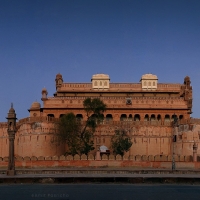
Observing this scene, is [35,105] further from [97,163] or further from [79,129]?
[97,163]

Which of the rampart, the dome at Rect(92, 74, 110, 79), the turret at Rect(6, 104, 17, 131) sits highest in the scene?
the dome at Rect(92, 74, 110, 79)

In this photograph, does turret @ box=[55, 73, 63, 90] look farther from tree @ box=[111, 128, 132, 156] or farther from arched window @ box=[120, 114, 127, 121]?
tree @ box=[111, 128, 132, 156]

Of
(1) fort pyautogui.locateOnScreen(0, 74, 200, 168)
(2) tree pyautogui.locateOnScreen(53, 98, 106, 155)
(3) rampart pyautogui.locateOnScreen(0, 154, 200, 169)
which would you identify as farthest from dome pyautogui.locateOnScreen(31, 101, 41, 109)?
(3) rampart pyautogui.locateOnScreen(0, 154, 200, 169)

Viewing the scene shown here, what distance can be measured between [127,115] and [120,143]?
9314mm

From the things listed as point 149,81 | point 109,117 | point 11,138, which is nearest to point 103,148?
point 109,117

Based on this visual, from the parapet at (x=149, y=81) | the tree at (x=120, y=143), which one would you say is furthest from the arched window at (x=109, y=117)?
the parapet at (x=149, y=81)

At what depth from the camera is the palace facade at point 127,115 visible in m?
54.4

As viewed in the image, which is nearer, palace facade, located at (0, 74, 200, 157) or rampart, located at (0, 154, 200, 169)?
rampart, located at (0, 154, 200, 169)

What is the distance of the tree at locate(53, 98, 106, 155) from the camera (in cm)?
5030

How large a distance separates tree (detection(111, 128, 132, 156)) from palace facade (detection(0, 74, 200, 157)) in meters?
1.64

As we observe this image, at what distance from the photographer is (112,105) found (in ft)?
204

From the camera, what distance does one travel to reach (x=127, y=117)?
205 ft

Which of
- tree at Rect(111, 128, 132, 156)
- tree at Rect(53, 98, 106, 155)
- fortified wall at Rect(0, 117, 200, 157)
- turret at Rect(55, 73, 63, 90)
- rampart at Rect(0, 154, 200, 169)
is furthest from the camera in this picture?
turret at Rect(55, 73, 63, 90)

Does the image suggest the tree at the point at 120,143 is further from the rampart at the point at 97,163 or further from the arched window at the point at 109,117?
the rampart at the point at 97,163
